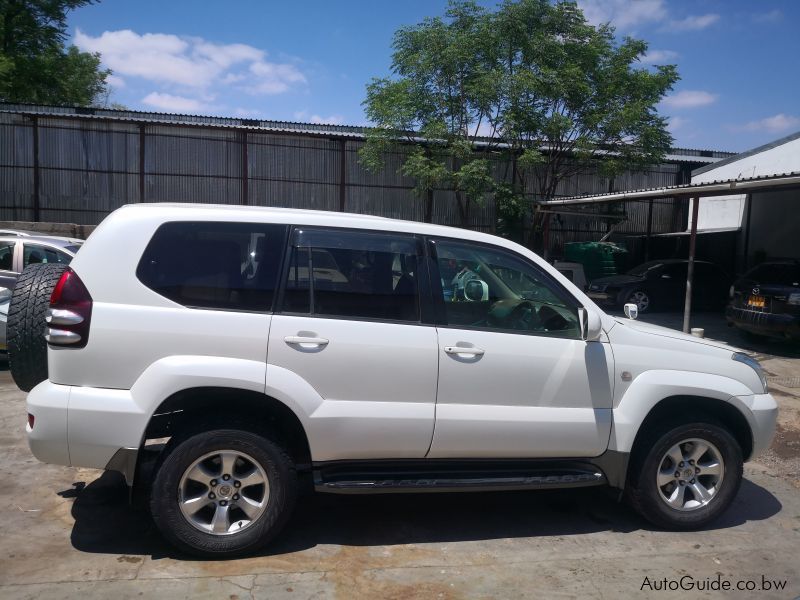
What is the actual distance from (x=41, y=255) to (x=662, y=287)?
42.5 ft

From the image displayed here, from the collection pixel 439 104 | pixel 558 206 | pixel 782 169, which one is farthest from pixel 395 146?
pixel 782 169

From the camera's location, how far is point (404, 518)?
183 inches

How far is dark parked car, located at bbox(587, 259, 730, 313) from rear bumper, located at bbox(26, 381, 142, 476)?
12913 millimetres

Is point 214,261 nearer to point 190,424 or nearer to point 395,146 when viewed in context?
point 190,424

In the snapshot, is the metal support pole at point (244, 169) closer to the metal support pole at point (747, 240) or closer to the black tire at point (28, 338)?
the metal support pole at point (747, 240)

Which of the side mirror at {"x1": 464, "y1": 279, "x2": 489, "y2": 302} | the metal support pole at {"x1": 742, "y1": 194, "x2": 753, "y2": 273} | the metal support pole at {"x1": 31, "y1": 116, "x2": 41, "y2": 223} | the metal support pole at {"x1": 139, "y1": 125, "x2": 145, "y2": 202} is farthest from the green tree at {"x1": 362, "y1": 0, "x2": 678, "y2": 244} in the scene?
the side mirror at {"x1": 464, "y1": 279, "x2": 489, "y2": 302}

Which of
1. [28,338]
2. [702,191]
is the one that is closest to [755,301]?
[702,191]

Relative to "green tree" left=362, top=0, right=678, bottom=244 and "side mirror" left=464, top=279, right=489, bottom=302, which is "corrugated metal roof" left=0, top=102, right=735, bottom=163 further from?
"side mirror" left=464, top=279, right=489, bottom=302

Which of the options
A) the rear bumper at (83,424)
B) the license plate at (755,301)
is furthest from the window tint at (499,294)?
the license plate at (755,301)

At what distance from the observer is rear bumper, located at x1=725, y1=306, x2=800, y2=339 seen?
10.4 metres

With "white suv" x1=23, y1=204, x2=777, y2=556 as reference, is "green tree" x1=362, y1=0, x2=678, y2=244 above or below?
above

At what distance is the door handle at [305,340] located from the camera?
3.81m

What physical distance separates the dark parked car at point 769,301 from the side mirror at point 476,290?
7.98m

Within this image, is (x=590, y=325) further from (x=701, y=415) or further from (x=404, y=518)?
(x=404, y=518)
